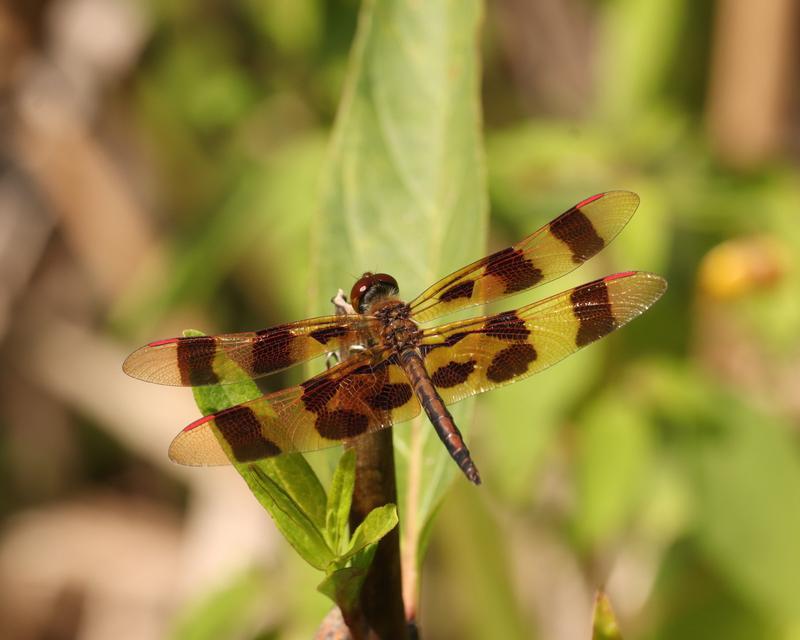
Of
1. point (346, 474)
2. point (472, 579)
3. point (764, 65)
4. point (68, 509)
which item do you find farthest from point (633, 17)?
point (68, 509)

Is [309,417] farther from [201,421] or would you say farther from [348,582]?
[348,582]

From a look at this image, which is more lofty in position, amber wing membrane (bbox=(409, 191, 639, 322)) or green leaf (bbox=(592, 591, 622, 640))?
amber wing membrane (bbox=(409, 191, 639, 322))

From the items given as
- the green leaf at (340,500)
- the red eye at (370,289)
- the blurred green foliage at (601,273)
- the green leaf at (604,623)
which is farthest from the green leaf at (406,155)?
the blurred green foliage at (601,273)

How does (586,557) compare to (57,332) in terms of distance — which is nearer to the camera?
(586,557)

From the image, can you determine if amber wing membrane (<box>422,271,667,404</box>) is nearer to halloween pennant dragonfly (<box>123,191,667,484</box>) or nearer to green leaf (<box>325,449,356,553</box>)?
halloween pennant dragonfly (<box>123,191,667,484</box>)

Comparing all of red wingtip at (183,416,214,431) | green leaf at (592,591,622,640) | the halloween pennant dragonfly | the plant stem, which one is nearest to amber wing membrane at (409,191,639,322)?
the halloween pennant dragonfly

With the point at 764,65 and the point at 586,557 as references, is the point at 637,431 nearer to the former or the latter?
the point at 586,557

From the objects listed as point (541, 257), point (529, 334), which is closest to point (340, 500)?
point (529, 334)
